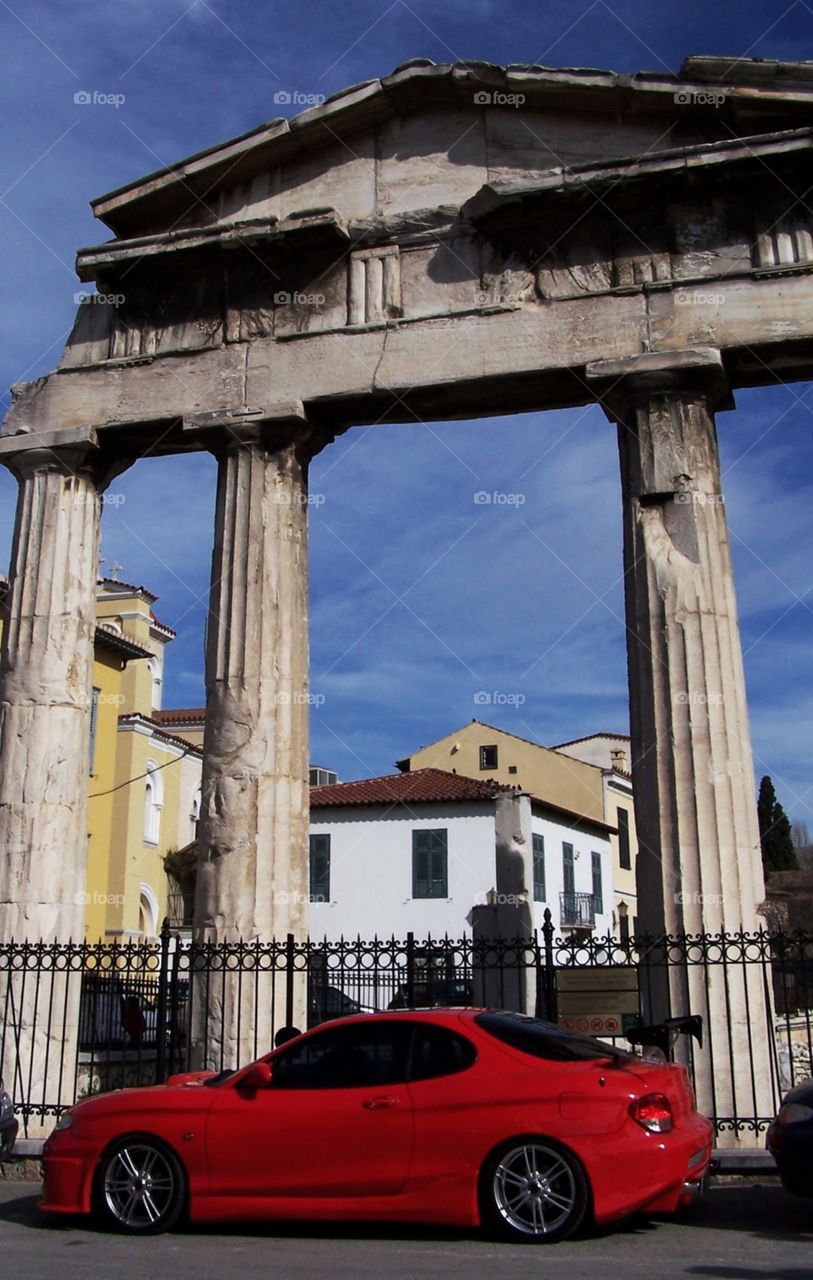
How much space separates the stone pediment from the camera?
12305 millimetres

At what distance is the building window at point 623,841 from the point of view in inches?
Answer: 1821

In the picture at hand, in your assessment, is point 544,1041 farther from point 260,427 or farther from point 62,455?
point 62,455

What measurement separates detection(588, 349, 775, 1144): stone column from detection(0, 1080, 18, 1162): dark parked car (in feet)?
17.5

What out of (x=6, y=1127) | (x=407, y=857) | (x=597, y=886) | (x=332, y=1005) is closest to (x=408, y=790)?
(x=407, y=857)

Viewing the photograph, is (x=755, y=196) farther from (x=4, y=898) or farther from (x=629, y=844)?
(x=629, y=844)

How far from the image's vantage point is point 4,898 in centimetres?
1229

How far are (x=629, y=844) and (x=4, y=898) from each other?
39256 mm

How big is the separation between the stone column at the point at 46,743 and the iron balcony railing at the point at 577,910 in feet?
94.8

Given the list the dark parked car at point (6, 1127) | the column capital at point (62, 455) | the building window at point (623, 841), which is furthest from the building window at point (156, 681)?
the dark parked car at point (6, 1127)

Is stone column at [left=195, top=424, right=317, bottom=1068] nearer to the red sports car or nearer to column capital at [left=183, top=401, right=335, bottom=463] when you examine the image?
column capital at [left=183, top=401, right=335, bottom=463]

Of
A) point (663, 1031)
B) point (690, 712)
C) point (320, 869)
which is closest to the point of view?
point (663, 1031)

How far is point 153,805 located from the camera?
37875 millimetres

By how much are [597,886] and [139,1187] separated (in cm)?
3762

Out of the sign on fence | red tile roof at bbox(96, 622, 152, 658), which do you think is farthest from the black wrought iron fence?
red tile roof at bbox(96, 622, 152, 658)
